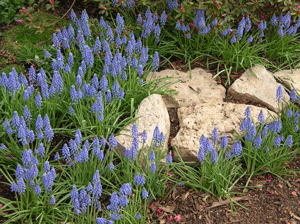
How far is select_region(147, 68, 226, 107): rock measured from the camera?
19.4ft

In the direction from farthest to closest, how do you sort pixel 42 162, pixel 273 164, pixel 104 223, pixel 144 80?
1. pixel 144 80
2. pixel 273 164
3. pixel 42 162
4. pixel 104 223

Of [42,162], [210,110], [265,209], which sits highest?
A: [210,110]

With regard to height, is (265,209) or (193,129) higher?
(193,129)

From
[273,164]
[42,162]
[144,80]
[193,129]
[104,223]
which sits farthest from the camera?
[144,80]

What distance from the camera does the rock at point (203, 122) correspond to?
5.02 m

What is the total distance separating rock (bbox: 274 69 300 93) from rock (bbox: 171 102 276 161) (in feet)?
2.76

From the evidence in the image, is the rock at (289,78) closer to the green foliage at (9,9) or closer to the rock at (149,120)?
the rock at (149,120)

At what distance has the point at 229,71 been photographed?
243 inches

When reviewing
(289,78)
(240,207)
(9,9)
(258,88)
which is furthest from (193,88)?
(9,9)

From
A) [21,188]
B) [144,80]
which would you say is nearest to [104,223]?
[21,188]

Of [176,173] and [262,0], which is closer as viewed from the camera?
[176,173]

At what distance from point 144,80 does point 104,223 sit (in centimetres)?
293

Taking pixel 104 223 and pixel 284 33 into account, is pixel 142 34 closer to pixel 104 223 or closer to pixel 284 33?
pixel 284 33

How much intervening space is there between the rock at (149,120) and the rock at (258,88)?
4.22 ft
